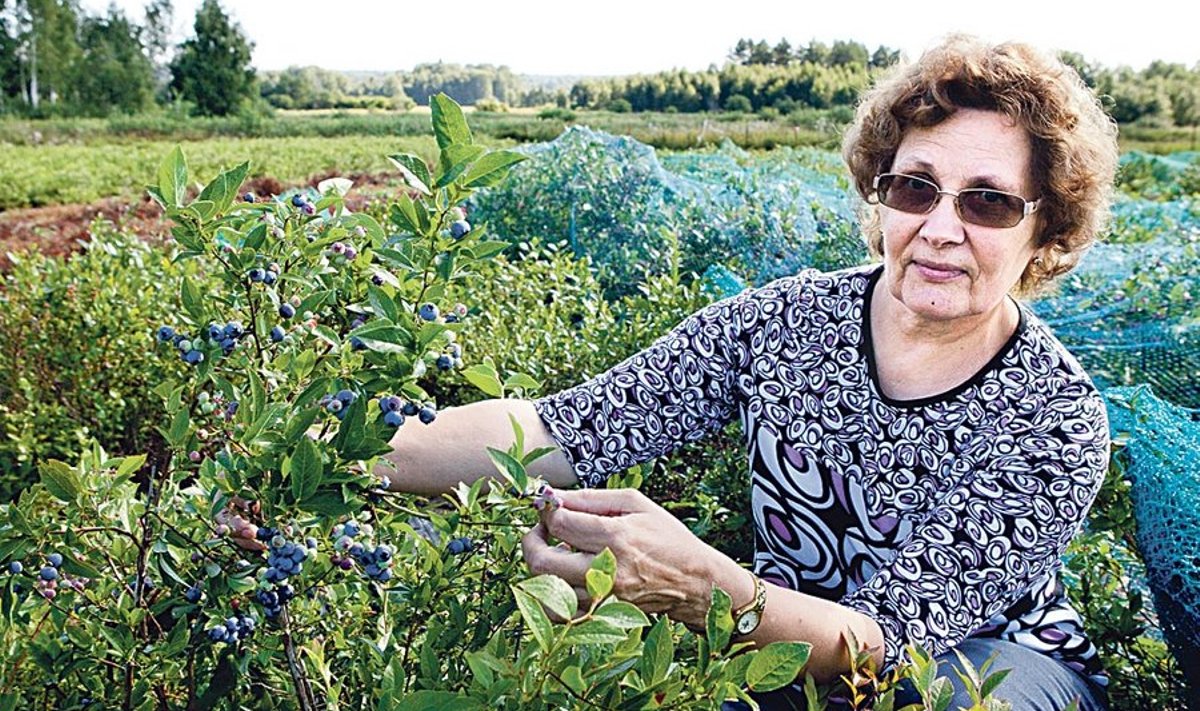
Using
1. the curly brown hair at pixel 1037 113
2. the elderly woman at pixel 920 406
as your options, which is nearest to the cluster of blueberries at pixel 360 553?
the elderly woman at pixel 920 406

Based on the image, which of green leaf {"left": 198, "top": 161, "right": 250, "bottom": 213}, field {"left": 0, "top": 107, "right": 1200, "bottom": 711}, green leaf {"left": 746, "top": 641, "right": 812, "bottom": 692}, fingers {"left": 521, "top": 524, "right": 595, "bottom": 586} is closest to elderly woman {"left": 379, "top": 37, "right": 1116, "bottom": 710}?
field {"left": 0, "top": 107, "right": 1200, "bottom": 711}

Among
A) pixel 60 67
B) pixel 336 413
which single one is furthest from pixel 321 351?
pixel 60 67

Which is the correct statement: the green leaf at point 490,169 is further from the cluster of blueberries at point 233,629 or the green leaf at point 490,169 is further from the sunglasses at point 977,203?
the sunglasses at point 977,203

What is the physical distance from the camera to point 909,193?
1.69m

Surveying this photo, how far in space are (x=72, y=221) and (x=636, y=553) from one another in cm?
1240

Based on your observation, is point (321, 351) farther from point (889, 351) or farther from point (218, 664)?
point (889, 351)

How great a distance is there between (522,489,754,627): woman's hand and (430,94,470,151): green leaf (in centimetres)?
41

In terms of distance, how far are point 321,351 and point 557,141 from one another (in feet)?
17.4

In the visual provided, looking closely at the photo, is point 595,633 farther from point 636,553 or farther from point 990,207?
point 990,207

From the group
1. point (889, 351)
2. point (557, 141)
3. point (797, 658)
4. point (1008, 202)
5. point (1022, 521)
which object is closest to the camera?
point (797, 658)

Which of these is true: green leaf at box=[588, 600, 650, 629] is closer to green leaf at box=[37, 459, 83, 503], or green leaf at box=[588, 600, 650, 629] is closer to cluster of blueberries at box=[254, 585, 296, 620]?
cluster of blueberries at box=[254, 585, 296, 620]

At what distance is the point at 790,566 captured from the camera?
1828 millimetres

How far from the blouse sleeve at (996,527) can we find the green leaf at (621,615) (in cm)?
72

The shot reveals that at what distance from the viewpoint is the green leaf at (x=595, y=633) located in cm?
82
